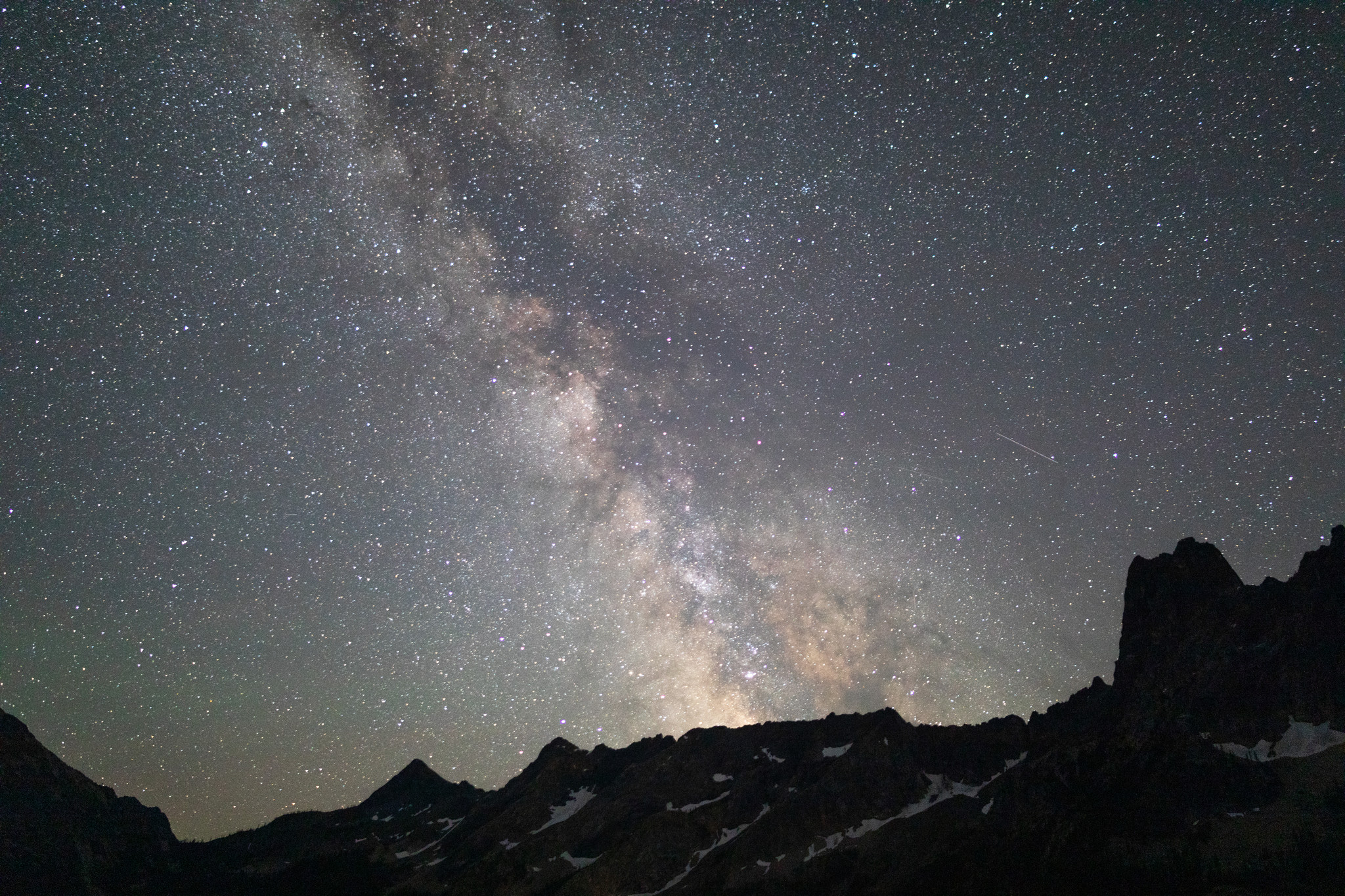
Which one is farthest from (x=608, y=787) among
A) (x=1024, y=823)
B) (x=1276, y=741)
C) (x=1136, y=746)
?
(x=1276, y=741)

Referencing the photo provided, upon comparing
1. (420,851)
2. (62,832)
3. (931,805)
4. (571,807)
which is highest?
(931,805)

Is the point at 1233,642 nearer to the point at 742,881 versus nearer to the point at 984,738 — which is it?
the point at 984,738

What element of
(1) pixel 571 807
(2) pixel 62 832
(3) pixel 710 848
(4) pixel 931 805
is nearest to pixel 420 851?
(1) pixel 571 807

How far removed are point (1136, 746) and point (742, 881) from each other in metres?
60.4

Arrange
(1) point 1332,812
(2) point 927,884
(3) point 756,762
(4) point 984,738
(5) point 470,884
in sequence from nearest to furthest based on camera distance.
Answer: (1) point 1332,812, (2) point 927,884, (5) point 470,884, (4) point 984,738, (3) point 756,762

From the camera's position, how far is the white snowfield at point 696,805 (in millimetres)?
133625

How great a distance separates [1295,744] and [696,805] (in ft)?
318

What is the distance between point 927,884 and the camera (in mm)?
86000

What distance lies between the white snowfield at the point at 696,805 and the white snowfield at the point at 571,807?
81.0ft

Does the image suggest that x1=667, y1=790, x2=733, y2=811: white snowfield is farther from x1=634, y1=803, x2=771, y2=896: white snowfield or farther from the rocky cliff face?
the rocky cliff face

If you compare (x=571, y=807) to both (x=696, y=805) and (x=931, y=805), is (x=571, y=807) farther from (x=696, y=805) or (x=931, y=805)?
(x=931, y=805)

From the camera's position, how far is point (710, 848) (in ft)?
391

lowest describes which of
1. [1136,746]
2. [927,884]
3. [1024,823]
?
[927,884]

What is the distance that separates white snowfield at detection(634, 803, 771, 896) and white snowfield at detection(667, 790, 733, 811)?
33.1ft
